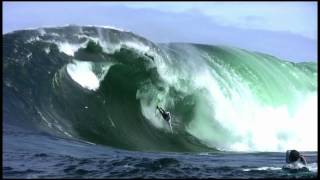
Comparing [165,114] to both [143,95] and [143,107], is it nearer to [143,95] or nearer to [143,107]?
[143,107]

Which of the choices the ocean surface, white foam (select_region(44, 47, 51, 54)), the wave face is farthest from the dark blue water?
white foam (select_region(44, 47, 51, 54))

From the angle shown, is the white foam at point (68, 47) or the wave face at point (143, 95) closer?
the wave face at point (143, 95)

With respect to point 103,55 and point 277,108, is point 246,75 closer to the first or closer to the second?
point 277,108

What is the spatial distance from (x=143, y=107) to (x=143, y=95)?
0.72 metres

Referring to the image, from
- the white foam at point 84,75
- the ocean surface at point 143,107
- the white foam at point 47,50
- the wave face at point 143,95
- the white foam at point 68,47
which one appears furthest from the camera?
the white foam at point 68,47

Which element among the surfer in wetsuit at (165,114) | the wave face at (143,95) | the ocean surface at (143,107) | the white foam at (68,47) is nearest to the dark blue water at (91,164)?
the ocean surface at (143,107)

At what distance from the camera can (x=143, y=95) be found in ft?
75.3

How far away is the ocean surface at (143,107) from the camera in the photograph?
46.2ft

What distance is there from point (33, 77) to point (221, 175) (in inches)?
391

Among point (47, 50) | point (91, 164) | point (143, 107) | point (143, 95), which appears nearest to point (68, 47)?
point (47, 50)

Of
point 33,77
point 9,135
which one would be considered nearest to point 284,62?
point 33,77

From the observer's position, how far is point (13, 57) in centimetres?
2083

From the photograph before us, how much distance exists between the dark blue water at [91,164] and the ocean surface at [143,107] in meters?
0.03

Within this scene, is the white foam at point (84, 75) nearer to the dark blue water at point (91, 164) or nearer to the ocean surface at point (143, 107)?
the ocean surface at point (143, 107)
